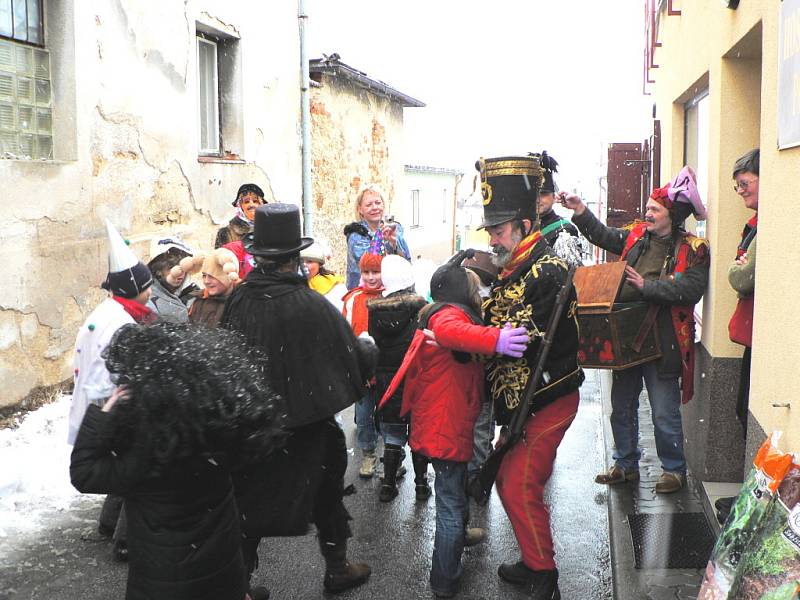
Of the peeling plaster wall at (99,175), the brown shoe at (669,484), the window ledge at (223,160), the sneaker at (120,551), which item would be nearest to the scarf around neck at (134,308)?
the sneaker at (120,551)

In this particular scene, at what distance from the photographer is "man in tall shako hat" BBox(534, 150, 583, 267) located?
5.99 m

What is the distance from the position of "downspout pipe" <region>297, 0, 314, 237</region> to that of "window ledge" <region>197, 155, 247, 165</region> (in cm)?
188

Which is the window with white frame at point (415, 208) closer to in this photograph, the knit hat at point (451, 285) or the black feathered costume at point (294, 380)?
the knit hat at point (451, 285)

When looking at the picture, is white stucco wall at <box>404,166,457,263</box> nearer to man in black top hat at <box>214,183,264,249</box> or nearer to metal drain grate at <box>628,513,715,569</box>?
man in black top hat at <box>214,183,264,249</box>

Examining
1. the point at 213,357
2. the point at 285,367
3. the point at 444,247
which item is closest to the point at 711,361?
the point at 285,367

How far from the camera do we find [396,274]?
4.94 meters

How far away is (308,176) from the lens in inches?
493

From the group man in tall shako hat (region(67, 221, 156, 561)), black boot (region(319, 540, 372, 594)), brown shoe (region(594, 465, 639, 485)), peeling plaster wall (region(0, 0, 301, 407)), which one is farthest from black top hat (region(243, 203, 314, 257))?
peeling plaster wall (region(0, 0, 301, 407))

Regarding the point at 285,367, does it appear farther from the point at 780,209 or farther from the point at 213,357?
the point at 780,209

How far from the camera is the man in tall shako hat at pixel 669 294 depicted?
5.25 m

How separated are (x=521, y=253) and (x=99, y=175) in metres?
5.12

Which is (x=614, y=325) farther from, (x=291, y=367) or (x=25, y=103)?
(x=25, y=103)

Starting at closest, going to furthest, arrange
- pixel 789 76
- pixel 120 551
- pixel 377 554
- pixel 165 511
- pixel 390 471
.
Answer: pixel 165 511 → pixel 789 76 → pixel 120 551 → pixel 377 554 → pixel 390 471

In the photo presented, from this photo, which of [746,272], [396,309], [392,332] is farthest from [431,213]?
[746,272]
